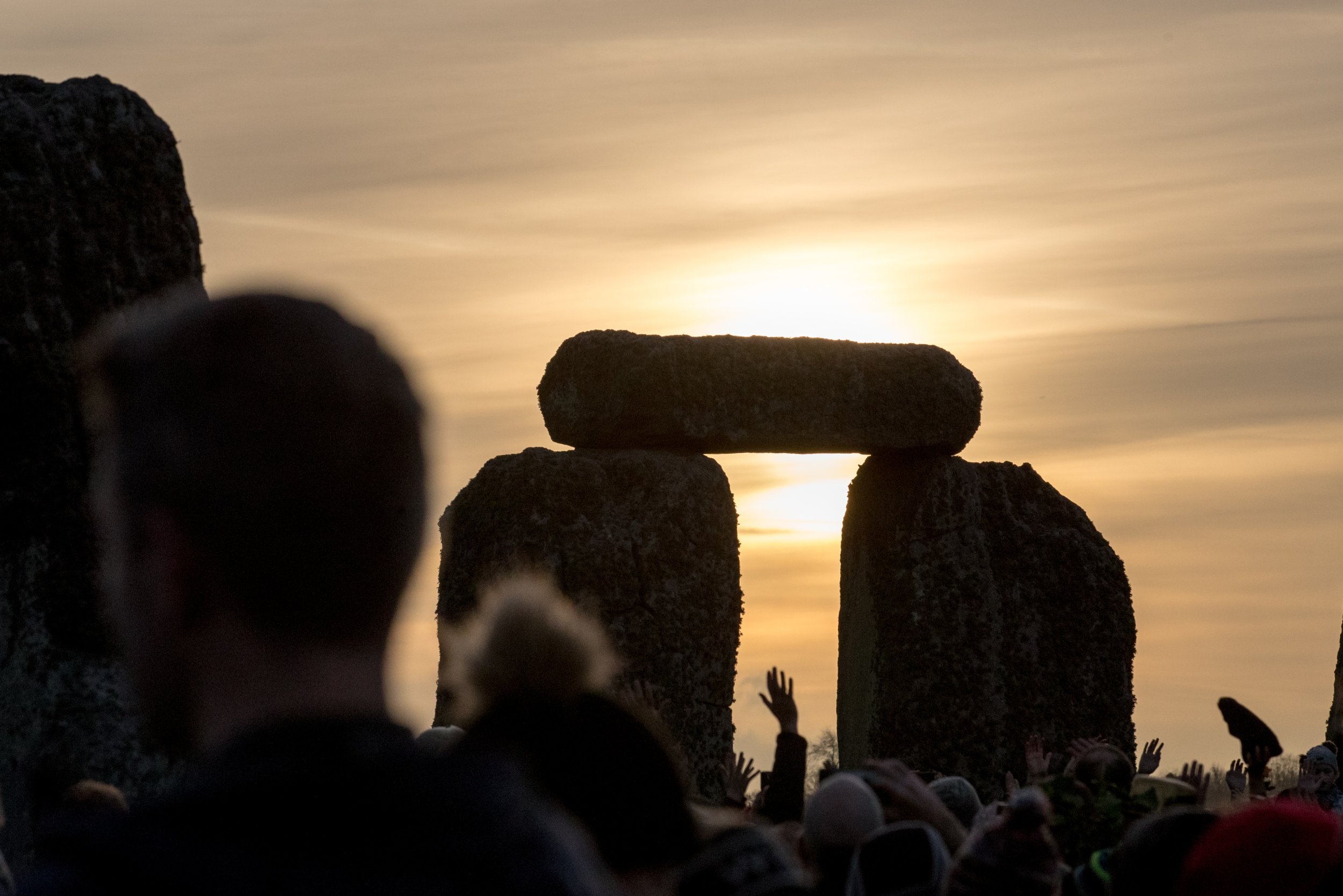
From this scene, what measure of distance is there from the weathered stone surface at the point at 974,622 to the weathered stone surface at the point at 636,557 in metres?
1.38

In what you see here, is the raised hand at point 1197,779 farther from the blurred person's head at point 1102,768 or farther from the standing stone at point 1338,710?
the standing stone at point 1338,710

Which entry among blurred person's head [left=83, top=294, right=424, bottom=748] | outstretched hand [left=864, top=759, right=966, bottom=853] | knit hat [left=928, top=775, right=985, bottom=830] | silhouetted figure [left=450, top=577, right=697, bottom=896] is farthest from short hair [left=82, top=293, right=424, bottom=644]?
knit hat [left=928, top=775, right=985, bottom=830]

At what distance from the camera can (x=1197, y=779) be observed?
4965 millimetres

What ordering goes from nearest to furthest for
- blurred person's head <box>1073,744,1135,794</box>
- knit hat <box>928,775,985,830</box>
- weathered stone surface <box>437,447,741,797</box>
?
1. knit hat <box>928,775,985,830</box>
2. blurred person's head <box>1073,744,1135,794</box>
3. weathered stone surface <box>437,447,741,797</box>

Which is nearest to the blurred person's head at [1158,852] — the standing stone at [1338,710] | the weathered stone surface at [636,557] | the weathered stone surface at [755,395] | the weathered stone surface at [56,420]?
the weathered stone surface at [56,420]

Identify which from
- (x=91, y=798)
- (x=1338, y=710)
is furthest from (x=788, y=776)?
(x=1338, y=710)

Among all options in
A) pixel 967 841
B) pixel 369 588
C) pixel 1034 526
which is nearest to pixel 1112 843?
pixel 967 841

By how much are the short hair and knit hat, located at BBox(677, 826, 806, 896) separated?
1.41 metres

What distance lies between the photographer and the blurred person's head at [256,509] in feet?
3.78

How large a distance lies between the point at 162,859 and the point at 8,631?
5075mm

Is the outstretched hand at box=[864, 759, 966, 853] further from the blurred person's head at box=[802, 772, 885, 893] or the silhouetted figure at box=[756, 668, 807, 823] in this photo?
the silhouetted figure at box=[756, 668, 807, 823]

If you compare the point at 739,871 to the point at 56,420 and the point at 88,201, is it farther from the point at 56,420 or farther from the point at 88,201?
the point at 88,201

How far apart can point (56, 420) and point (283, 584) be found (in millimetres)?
4954

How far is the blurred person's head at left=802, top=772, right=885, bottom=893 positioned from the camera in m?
3.61
